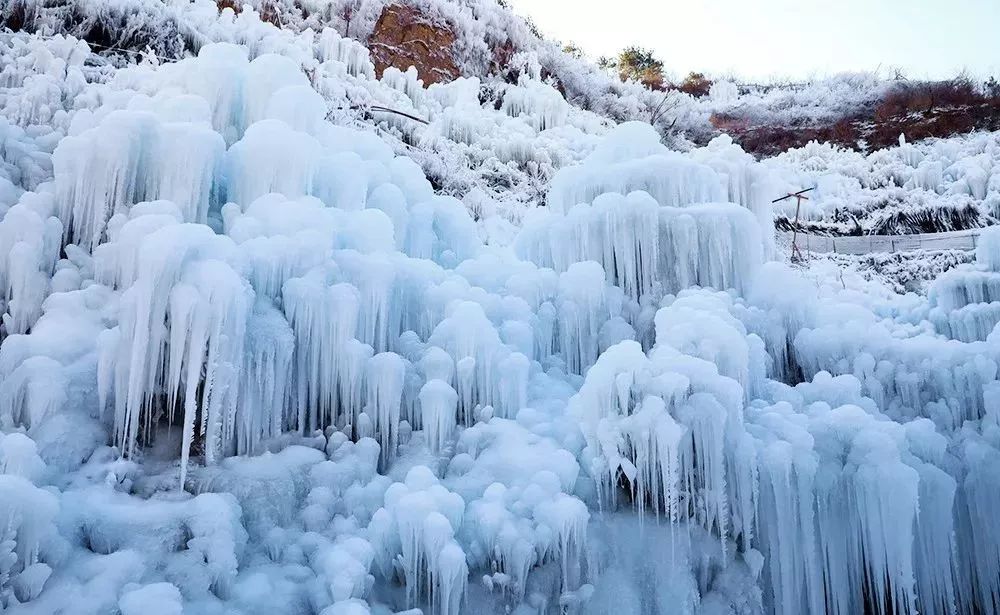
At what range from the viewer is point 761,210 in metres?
6.63

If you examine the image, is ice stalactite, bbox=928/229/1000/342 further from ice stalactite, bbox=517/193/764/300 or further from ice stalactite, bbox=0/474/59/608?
ice stalactite, bbox=0/474/59/608

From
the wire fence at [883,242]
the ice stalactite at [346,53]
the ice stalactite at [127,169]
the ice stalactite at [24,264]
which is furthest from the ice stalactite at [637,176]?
the ice stalactite at [346,53]

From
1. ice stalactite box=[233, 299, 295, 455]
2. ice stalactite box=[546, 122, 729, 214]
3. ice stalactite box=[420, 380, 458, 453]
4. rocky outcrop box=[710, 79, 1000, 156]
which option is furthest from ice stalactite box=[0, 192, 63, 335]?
rocky outcrop box=[710, 79, 1000, 156]

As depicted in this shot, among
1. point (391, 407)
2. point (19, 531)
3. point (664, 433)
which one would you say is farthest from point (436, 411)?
point (19, 531)

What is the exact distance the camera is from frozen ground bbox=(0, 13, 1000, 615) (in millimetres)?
3117

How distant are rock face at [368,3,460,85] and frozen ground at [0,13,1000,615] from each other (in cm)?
702

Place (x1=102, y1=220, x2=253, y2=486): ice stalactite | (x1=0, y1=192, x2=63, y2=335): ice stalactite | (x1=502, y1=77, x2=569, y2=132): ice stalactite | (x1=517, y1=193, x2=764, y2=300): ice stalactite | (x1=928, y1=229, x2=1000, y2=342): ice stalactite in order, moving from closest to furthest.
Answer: (x1=102, y1=220, x2=253, y2=486): ice stalactite, (x1=0, y1=192, x2=63, y2=335): ice stalactite, (x1=517, y1=193, x2=764, y2=300): ice stalactite, (x1=928, y1=229, x2=1000, y2=342): ice stalactite, (x1=502, y1=77, x2=569, y2=132): ice stalactite

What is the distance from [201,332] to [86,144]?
1696mm

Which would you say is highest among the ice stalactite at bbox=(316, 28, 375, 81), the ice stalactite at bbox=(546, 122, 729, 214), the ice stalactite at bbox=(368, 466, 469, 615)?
the ice stalactite at bbox=(316, 28, 375, 81)

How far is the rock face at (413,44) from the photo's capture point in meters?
11.6

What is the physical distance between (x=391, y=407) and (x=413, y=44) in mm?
9915

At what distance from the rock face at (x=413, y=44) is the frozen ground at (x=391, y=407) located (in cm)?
702

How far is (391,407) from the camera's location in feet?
12.4

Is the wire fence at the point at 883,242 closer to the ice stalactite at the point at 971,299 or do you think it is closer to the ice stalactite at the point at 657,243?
the ice stalactite at the point at 971,299
